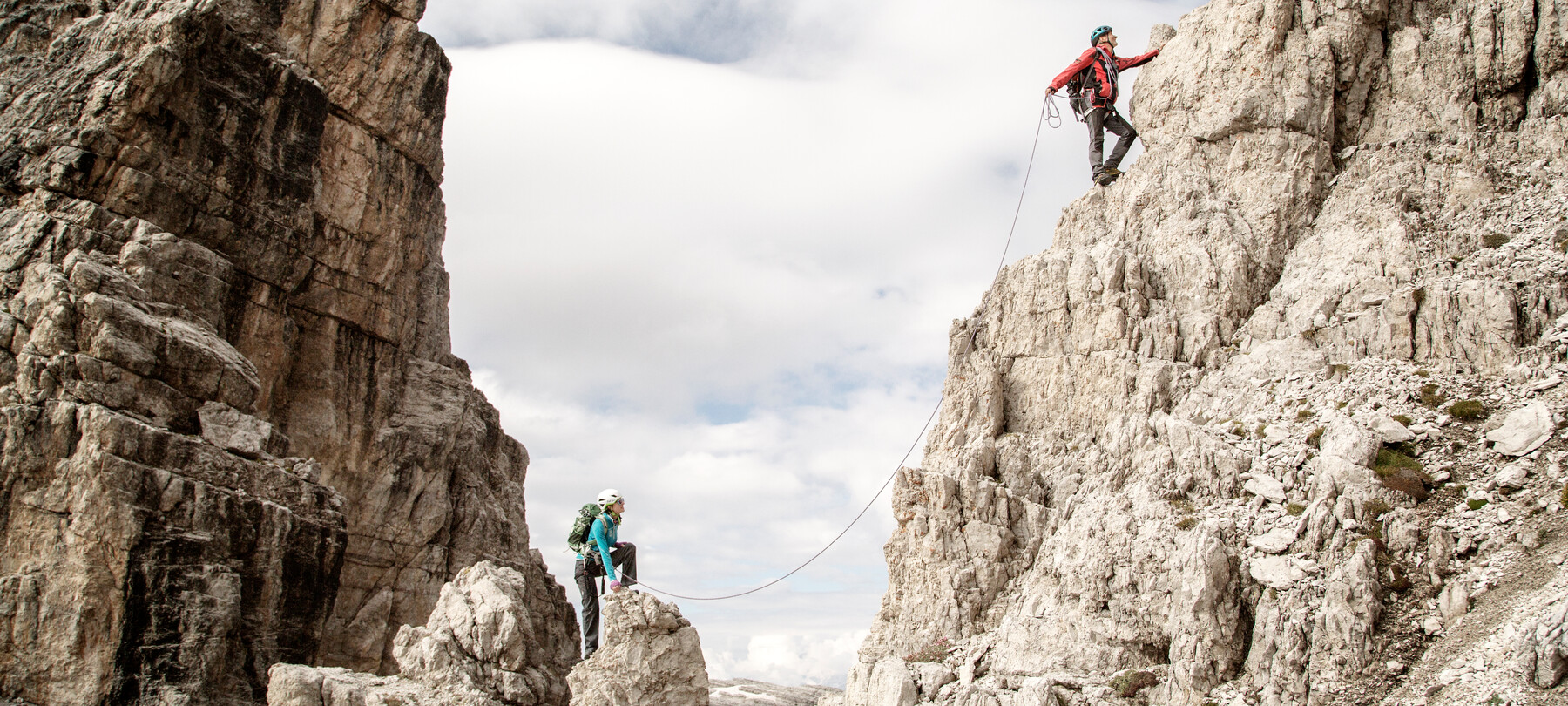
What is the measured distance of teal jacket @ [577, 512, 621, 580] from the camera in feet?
60.2

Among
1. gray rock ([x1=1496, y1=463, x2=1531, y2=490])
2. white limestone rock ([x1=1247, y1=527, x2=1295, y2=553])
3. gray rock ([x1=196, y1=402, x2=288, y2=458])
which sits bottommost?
white limestone rock ([x1=1247, y1=527, x2=1295, y2=553])

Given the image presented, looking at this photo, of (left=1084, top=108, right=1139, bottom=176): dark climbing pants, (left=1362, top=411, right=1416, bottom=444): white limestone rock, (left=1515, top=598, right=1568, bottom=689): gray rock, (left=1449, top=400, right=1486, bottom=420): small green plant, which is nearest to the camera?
(left=1515, top=598, right=1568, bottom=689): gray rock

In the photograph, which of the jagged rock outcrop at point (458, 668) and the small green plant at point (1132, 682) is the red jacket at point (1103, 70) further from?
the jagged rock outcrop at point (458, 668)

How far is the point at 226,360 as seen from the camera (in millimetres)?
28266

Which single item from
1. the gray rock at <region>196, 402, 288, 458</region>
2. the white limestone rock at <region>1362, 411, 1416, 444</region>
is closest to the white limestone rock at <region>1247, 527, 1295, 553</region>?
the white limestone rock at <region>1362, 411, 1416, 444</region>

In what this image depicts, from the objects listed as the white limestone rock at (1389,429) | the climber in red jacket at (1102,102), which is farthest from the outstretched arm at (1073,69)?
the white limestone rock at (1389,429)

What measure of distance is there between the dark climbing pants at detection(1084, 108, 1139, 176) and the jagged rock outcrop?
20788mm

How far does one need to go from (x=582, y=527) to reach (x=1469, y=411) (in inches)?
661

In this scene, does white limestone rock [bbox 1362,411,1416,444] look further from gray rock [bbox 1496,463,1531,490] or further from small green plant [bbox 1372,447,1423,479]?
gray rock [bbox 1496,463,1531,490]

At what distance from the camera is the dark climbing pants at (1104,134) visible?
3102cm

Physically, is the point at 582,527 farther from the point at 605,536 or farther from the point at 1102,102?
the point at 1102,102

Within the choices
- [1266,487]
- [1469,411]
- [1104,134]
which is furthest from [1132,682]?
[1104,134]

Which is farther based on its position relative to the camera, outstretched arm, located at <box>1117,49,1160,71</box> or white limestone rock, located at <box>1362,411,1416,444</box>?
outstretched arm, located at <box>1117,49,1160,71</box>

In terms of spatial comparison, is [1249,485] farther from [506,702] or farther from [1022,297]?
[506,702]
